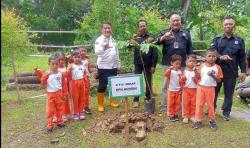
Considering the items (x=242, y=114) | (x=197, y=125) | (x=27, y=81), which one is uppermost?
(x=27, y=81)

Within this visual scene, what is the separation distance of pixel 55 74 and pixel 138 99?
6.58ft

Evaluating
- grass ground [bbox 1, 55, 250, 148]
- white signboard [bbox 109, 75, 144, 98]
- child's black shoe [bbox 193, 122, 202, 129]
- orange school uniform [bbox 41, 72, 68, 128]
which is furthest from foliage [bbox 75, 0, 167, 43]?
white signboard [bbox 109, 75, 144, 98]

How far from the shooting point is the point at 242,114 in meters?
8.57

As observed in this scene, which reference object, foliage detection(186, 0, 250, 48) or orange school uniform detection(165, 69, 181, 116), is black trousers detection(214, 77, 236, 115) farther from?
foliage detection(186, 0, 250, 48)

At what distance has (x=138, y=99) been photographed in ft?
27.5

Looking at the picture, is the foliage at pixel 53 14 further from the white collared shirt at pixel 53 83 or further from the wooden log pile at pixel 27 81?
the white collared shirt at pixel 53 83

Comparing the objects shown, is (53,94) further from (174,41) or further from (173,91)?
(174,41)

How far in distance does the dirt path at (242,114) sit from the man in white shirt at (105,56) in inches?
100

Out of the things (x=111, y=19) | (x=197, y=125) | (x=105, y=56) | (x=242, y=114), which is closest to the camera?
(x=197, y=125)

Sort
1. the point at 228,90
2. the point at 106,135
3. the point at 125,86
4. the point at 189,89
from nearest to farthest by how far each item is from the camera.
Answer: the point at 125,86 → the point at 106,135 → the point at 189,89 → the point at 228,90

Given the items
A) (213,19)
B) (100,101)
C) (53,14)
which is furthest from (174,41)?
(53,14)

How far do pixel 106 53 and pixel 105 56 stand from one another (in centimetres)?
6

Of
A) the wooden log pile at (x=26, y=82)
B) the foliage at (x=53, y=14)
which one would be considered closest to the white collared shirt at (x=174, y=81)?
the wooden log pile at (x=26, y=82)

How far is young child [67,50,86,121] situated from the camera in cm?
744
